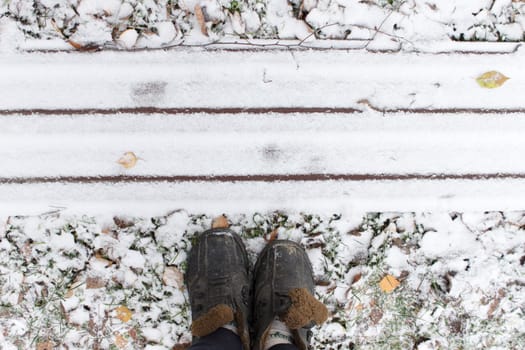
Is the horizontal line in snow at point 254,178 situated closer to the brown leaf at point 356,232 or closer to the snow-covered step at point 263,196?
the snow-covered step at point 263,196

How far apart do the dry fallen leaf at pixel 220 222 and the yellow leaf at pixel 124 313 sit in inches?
17.1

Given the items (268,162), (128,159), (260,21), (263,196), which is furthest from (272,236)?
(260,21)

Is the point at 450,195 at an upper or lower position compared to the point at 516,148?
lower

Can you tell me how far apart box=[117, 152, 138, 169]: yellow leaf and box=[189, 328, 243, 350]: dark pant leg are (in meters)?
0.66

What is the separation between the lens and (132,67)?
1621 millimetres

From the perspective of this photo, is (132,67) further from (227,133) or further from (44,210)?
(44,210)

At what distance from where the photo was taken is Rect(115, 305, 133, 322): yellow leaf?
164cm

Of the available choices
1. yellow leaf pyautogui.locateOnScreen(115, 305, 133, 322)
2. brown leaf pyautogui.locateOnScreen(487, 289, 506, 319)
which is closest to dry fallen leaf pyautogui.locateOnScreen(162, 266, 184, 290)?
yellow leaf pyautogui.locateOnScreen(115, 305, 133, 322)

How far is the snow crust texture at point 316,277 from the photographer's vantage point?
1.63 m

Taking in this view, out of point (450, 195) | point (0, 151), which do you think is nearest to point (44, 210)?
point (0, 151)

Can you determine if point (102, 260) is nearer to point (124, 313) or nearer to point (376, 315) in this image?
point (124, 313)

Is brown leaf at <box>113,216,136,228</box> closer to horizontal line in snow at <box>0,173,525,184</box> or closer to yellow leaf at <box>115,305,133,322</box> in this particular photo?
horizontal line in snow at <box>0,173,525,184</box>

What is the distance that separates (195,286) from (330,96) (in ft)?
2.76

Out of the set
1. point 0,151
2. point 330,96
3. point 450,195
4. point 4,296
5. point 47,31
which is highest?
point 47,31
